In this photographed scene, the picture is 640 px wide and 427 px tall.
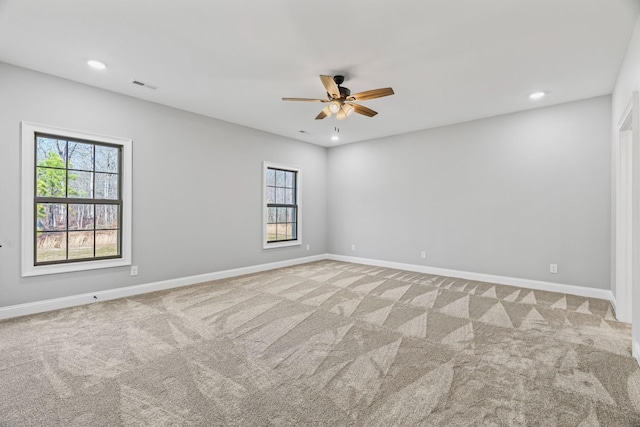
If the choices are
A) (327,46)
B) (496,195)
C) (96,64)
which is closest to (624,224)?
(496,195)

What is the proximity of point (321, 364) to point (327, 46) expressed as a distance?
9.30 ft

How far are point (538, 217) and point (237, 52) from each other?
15.6 feet

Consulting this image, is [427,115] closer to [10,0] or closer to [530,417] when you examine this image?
[530,417]

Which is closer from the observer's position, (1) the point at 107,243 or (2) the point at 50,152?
(2) the point at 50,152

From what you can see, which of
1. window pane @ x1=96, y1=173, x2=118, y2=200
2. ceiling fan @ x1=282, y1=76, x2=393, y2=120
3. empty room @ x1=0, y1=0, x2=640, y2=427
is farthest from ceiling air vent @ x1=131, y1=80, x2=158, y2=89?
ceiling fan @ x1=282, y1=76, x2=393, y2=120

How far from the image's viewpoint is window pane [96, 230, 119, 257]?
4.05 metres

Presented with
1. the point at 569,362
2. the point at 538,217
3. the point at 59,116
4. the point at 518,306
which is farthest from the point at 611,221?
the point at 59,116

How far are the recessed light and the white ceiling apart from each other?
78 millimetres

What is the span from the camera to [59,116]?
366 cm

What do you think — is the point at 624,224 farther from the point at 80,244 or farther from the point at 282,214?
the point at 80,244

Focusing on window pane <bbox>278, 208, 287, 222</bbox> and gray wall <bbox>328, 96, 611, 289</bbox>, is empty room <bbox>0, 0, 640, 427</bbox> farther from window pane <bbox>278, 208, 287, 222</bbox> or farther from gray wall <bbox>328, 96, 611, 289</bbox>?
window pane <bbox>278, 208, 287, 222</bbox>

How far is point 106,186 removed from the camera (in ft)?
→ 13.5

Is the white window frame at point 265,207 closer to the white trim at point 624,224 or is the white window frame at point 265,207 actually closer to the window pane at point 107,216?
the window pane at point 107,216

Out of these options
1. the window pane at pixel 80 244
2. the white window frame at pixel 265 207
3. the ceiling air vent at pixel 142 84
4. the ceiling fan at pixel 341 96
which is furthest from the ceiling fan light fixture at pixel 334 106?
the window pane at pixel 80 244
